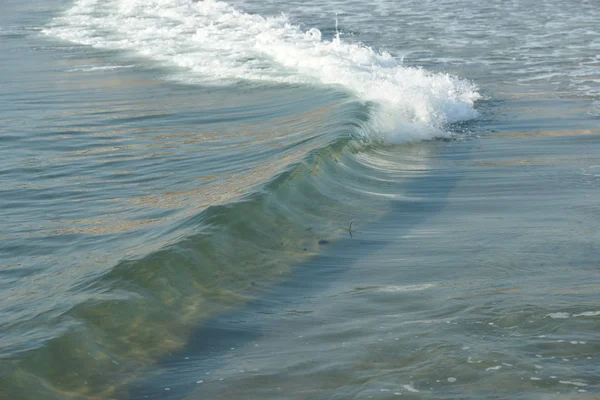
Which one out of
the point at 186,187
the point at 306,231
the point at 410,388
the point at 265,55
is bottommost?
the point at 410,388

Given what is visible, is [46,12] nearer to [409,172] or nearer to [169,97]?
[169,97]

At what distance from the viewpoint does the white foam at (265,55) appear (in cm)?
1230

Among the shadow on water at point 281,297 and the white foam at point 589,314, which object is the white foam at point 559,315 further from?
the shadow on water at point 281,297

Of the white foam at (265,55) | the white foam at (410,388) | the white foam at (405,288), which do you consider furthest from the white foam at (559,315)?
the white foam at (265,55)

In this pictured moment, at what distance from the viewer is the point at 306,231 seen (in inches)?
296

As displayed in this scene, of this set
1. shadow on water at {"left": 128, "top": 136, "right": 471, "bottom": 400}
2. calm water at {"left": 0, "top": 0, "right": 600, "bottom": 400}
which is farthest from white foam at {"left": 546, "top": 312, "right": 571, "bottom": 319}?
shadow on water at {"left": 128, "top": 136, "right": 471, "bottom": 400}

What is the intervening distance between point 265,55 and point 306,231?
1156 centimetres

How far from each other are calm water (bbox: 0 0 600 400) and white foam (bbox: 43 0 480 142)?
8cm

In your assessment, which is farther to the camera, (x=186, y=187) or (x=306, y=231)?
(x=186, y=187)

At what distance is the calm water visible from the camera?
4.98 m

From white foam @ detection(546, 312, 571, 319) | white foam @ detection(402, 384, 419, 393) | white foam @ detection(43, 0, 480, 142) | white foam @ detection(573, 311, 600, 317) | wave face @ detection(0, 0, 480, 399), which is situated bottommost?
white foam @ detection(402, 384, 419, 393)

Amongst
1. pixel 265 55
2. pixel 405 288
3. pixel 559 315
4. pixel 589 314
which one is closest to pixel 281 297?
pixel 405 288

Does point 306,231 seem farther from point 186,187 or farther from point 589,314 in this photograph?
point 589,314

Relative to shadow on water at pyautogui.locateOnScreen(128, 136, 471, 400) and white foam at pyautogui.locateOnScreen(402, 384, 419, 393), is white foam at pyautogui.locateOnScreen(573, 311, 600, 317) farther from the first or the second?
shadow on water at pyautogui.locateOnScreen(128, 136, 471, 400)
